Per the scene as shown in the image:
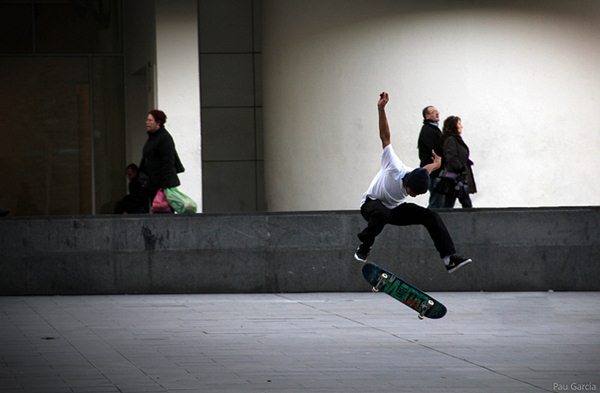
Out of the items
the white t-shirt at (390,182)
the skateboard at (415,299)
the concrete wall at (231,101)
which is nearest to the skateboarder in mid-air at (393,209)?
the white t-shirt at (390,182)

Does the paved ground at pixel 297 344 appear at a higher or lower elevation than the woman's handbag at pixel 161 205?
lower

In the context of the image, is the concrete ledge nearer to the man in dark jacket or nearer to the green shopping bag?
the green shopping bag

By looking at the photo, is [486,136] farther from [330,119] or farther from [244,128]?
[244,128]

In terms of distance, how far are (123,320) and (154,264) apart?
2.72 meters

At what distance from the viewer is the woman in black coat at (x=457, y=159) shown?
15.9 metres

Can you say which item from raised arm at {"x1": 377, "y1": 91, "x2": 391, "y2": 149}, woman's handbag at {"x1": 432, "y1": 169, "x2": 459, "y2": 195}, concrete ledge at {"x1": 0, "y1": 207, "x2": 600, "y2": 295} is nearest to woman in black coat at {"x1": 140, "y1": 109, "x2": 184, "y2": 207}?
concrete ledge at {"x1": 0, "y1": 207, "x2": 600, "y2": 295}

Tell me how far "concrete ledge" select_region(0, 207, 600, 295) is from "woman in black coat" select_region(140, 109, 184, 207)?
54 cm

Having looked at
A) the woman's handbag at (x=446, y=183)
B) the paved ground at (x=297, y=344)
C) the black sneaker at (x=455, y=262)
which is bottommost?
the paved ground at (x=297, y=344)

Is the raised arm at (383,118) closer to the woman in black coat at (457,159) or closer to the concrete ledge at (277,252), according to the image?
the concrete ledge at (277,252)

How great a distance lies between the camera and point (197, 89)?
2003 cm

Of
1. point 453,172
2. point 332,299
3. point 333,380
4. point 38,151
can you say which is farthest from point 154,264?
point 38,151

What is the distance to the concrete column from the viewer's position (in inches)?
788

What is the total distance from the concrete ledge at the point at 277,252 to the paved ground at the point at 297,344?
0.32 metres

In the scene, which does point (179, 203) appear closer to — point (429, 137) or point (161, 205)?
point (161, 205)
